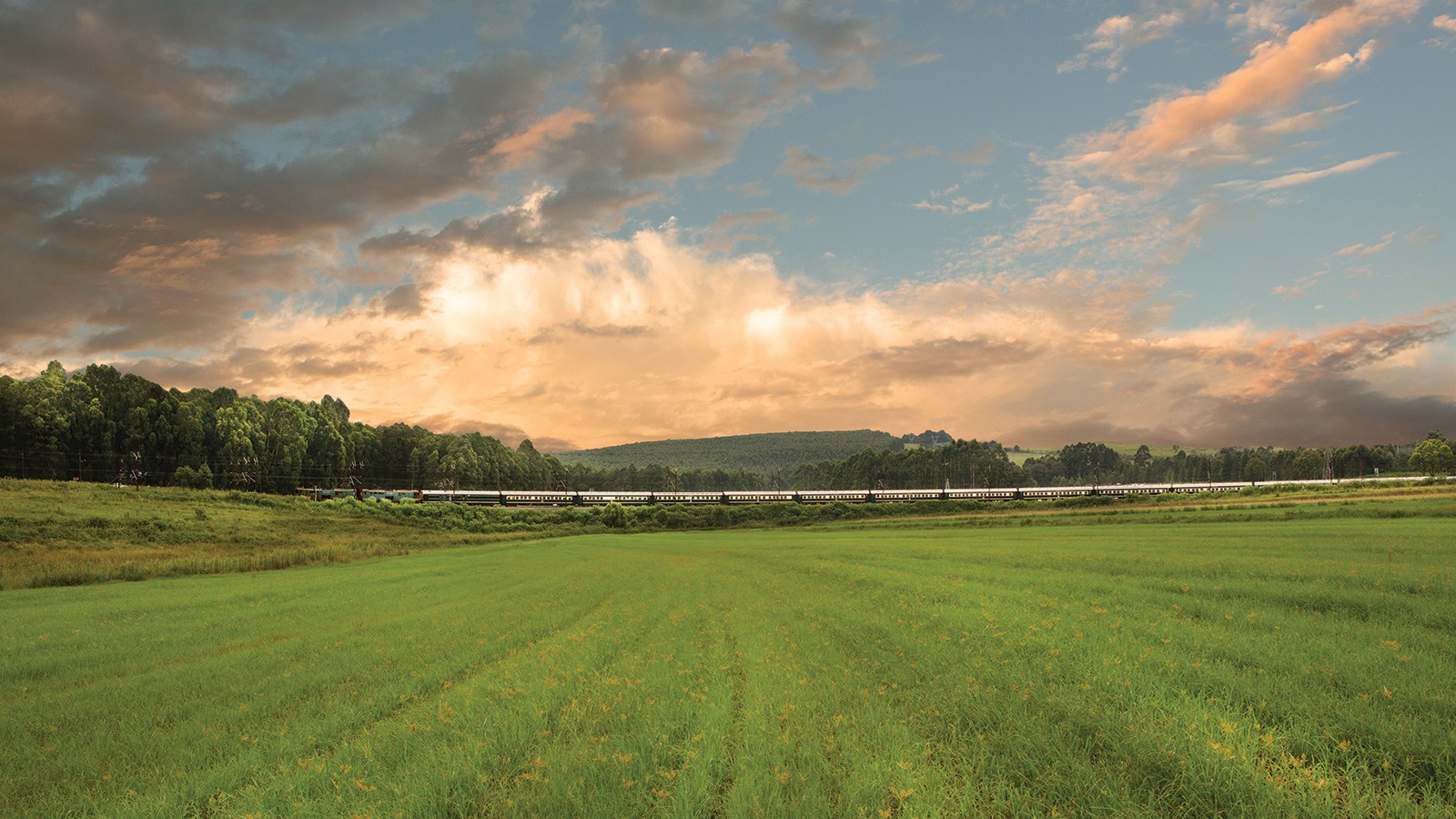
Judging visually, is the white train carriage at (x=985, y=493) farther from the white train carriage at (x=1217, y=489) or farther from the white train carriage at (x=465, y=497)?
the white train carriage at (x=465, y=497)

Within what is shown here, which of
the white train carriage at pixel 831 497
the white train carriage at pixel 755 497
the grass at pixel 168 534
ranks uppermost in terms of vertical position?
the grass at pixel 168 534

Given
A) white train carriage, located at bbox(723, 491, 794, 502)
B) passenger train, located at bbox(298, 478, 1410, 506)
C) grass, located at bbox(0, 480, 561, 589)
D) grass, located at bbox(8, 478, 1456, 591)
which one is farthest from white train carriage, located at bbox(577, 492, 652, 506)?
grass, located at bbox(0, 480, 561, 589)

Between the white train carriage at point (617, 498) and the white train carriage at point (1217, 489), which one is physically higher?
the white train carriage at point (1217, 489)

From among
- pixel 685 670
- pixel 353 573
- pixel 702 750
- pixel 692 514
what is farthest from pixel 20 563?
pixel 692 514

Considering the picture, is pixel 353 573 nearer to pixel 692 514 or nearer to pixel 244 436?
pixel 692 514

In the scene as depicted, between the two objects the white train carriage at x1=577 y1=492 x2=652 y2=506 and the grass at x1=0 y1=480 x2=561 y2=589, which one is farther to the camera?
the white train carriage at x1=577 y1=492 x2=652 y2=506

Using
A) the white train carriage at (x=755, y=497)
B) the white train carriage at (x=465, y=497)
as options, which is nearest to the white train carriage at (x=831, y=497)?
the white train carriage at (x=755, y=497)

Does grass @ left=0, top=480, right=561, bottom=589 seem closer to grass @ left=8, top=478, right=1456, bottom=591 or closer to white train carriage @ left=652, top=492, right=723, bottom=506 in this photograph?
grass @ left=8, top=478, right=1456, bottom=591

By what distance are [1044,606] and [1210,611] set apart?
3.74 metres

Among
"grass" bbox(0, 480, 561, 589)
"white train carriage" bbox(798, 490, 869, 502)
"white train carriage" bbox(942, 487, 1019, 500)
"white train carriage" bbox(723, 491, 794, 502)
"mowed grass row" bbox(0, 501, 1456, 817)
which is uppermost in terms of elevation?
"mowed grass row" bbox(0, 501, 1456, 817)

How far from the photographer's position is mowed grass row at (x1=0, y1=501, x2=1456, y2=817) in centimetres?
824

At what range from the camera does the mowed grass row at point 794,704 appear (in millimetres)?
8242

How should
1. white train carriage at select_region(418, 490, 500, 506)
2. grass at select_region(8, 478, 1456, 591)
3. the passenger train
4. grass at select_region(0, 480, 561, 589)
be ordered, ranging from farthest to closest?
white train carriage at select_region(418, 490, 500, 506)
the passenger train
grass at select_region(8, 478, 1456, 591)
grass at select_region(0, 480, 561, 589)

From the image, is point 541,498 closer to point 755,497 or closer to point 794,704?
point 755,497
